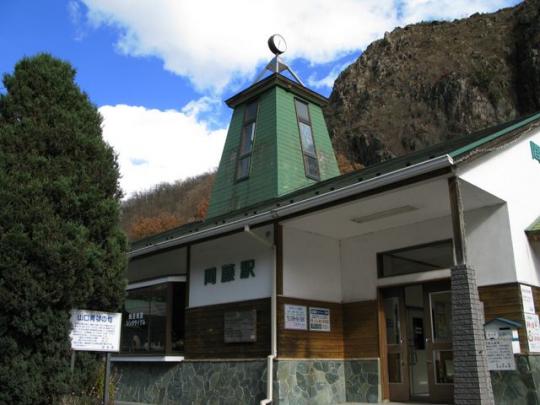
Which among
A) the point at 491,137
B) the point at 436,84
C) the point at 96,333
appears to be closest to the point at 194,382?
the point at 96,333

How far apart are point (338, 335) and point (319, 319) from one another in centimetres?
60

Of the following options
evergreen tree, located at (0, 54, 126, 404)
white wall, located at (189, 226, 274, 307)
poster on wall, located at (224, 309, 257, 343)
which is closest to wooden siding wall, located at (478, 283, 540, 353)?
white wall, located at (189, 226, 274, 307)

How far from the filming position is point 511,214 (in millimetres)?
8867

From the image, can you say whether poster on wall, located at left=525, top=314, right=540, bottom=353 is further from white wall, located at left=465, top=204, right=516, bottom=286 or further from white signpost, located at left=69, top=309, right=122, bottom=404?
white signpost, located at left=69, top=309, right=122, bottom=404

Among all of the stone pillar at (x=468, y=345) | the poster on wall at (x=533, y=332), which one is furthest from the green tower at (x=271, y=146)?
the stone pillar at (x=468, y=345)

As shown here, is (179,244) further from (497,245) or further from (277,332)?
(497,245)

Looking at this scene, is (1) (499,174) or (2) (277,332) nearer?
(1) (499,174)

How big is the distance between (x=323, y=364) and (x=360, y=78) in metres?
50.2

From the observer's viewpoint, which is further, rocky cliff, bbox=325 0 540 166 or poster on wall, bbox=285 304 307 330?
rocky cliff, bbox=325 0 540 166

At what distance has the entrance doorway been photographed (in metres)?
9.55

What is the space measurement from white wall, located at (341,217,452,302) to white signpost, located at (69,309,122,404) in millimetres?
Result: 5197

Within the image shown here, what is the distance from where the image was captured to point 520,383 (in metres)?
8.15

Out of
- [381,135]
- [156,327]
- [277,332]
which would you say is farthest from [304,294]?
[381,135]

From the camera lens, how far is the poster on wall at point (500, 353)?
23.8ft
